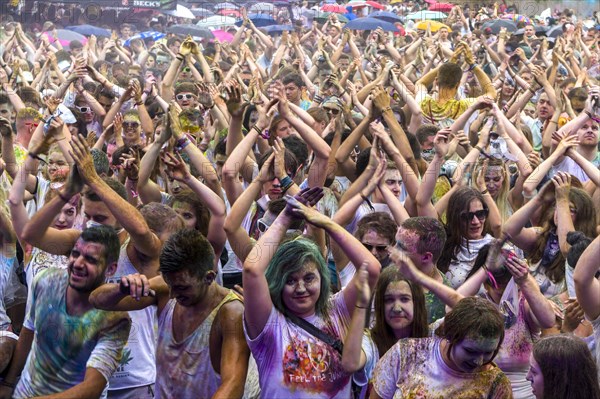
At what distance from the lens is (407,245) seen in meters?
5.39

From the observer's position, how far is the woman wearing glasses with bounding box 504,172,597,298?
6051mm

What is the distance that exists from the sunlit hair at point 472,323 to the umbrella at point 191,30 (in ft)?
39.0

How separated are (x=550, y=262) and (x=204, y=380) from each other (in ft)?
8.40

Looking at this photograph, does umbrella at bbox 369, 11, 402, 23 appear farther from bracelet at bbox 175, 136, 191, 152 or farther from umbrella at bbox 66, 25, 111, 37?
bracelet at bbox 175, 136, 191, 152

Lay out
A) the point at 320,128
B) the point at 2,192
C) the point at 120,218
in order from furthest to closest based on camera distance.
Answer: the point at 320,128, the point at 2,192, the point at 120,218

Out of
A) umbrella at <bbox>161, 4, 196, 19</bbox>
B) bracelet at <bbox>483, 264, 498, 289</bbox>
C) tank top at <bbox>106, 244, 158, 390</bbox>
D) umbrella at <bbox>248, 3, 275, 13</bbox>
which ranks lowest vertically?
umbrella at <bbox>248, 3, 275, 13</bbox>

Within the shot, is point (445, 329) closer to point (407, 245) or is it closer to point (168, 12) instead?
point (407, 245)

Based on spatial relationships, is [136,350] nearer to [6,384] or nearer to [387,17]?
[6,384]

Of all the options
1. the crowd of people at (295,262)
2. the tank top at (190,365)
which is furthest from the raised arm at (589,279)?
the tank top at (190,365)

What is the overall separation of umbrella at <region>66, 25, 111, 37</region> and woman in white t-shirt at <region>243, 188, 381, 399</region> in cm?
A: 1204

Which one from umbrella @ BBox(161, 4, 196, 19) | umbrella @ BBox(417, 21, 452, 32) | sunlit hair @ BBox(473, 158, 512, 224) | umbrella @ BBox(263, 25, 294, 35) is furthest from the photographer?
umbrella @ BBox(417, 21, 452, 32)

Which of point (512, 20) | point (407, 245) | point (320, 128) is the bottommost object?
point (512, 20)

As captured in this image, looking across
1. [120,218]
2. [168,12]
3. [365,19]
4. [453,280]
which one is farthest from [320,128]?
[365,19]

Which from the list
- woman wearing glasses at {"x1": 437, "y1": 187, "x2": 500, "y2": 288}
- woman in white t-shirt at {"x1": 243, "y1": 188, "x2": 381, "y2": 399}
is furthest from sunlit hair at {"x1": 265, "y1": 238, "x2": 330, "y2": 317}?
woman wearing glasses at {"x1": 437, "y1": 187, "x2": 500, "y2": 288}
